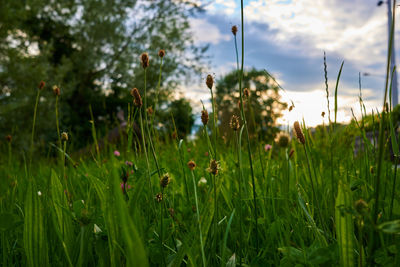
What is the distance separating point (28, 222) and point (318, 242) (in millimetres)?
838

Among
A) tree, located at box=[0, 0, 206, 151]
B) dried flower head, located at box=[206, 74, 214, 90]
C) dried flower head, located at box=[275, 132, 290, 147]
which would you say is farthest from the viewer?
tree, located at box=[0, 0, 206, 151]

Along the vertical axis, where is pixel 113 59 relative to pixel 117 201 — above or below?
above

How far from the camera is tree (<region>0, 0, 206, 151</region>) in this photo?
8203 millimetres

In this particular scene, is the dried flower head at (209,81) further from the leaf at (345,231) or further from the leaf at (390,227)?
the leaf at (390,227)

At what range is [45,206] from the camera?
1.29m

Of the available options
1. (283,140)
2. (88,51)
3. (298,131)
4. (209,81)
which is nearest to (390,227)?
(298,131)

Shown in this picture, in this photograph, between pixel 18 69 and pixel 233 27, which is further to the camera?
pixel 18 69

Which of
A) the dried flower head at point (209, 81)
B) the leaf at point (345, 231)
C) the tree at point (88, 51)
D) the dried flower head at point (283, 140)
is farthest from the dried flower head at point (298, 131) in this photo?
the tree at point (88, 51)

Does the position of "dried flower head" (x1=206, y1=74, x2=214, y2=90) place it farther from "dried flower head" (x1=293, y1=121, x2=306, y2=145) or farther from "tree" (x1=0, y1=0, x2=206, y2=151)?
"tree" (x1=0, y1=0, x2=206, y2=151)

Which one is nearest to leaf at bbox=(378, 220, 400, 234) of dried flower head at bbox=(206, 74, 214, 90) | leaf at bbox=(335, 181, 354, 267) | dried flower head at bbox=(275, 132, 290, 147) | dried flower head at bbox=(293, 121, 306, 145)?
leaf at bbox=(335, 181, 354, 267)

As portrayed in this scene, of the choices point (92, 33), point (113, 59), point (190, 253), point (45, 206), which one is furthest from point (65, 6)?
point (190, 253)

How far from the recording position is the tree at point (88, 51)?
26.9ft

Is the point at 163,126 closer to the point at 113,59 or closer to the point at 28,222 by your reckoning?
the point at 113,59

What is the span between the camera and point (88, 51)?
991cm
